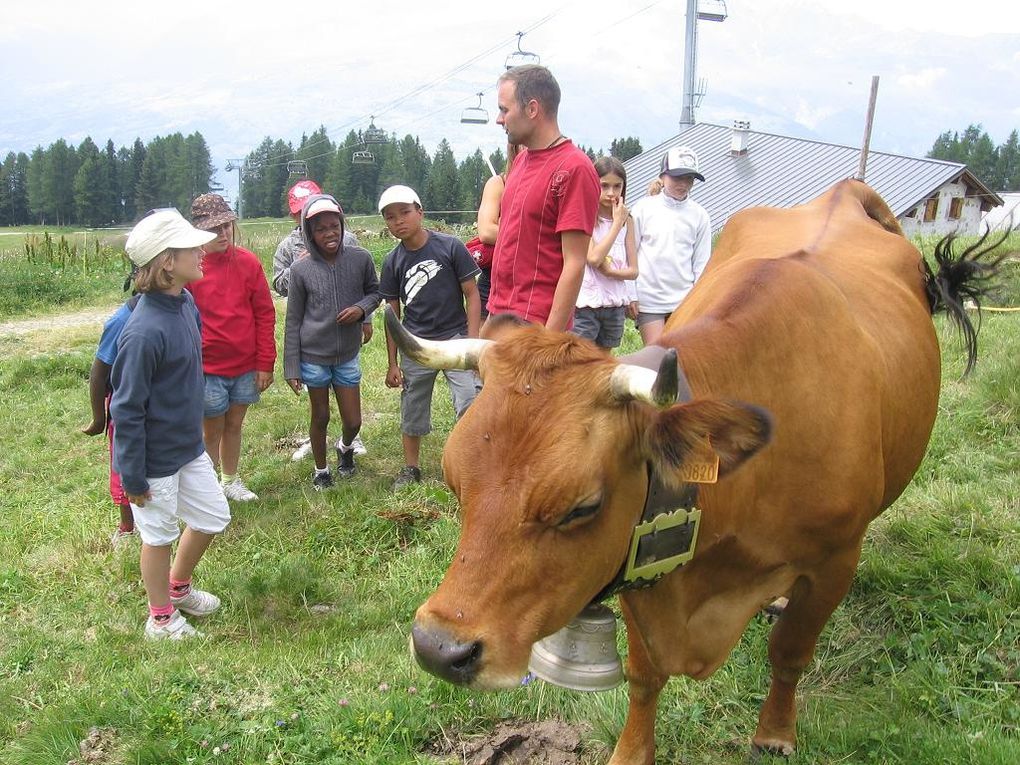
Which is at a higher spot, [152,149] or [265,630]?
[265,630]

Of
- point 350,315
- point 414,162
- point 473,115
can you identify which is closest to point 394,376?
point 350,315

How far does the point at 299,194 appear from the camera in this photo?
7027 millimetres

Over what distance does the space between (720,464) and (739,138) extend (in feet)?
120

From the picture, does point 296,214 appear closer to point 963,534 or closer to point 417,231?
point 417,231

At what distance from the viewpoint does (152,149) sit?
268ft

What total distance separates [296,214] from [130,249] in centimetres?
298

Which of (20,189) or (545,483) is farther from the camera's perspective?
(20,189)

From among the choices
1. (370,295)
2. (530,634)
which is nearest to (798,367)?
(530,634)

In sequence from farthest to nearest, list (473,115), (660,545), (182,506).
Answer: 1. (473,115)
2. (182,506)
3. (660,545)

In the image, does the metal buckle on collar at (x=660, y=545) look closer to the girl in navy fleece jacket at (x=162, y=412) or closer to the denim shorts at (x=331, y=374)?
the girl in navy fleece jacket at (x=162, y=412)

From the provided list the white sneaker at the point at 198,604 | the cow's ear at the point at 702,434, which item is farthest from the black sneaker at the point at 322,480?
the cow's ear at the point at 702,434

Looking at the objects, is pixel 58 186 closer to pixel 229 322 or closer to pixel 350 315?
pixel 229 322

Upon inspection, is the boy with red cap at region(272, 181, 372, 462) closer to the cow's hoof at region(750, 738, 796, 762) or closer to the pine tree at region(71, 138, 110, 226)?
the cow's hoof at region(750, 738, 796, 762)

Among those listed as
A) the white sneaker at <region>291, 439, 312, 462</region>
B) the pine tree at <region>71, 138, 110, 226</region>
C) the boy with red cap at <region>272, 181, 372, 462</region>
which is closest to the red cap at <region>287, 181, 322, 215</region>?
the boy with red cap at <region>272, 181, 372, 462</region>
